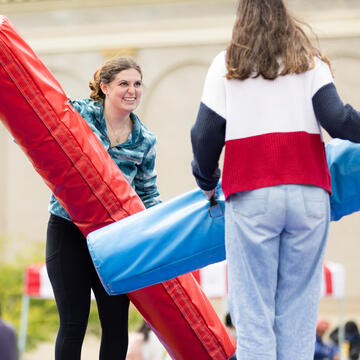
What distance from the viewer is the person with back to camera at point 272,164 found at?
214 centimetres

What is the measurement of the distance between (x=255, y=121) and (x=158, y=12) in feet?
32.2

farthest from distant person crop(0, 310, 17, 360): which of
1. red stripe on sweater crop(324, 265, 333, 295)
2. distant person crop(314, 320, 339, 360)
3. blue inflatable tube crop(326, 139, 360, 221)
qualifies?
red stripe on sweater crop(324, 265, 333, 295)

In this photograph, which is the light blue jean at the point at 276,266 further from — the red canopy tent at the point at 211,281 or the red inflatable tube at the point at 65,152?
the red canopy tent at the point at 211,281

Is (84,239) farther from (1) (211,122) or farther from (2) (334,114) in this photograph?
(2) (334,114)

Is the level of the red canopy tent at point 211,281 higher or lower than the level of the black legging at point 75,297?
lower

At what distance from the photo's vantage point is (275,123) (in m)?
2.15

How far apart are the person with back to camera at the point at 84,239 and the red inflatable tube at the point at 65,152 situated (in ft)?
0.31

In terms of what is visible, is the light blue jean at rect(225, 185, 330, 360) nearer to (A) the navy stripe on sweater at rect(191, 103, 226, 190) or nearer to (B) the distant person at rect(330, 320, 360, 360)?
(A) the navy stripe on sweater at rect(191, 103, 226, 190)

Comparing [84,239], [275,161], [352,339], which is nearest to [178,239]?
[84,239]

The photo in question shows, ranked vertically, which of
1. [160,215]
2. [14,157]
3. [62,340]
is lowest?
[14,157]

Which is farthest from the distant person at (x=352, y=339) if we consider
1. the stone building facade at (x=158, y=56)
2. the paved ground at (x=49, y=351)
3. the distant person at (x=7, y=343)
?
the distant person at (x=7, y=343)

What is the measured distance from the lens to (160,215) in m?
2.68

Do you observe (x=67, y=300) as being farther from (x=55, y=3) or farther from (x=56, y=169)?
(x=55, y=3)

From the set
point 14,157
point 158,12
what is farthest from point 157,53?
point 14,157
